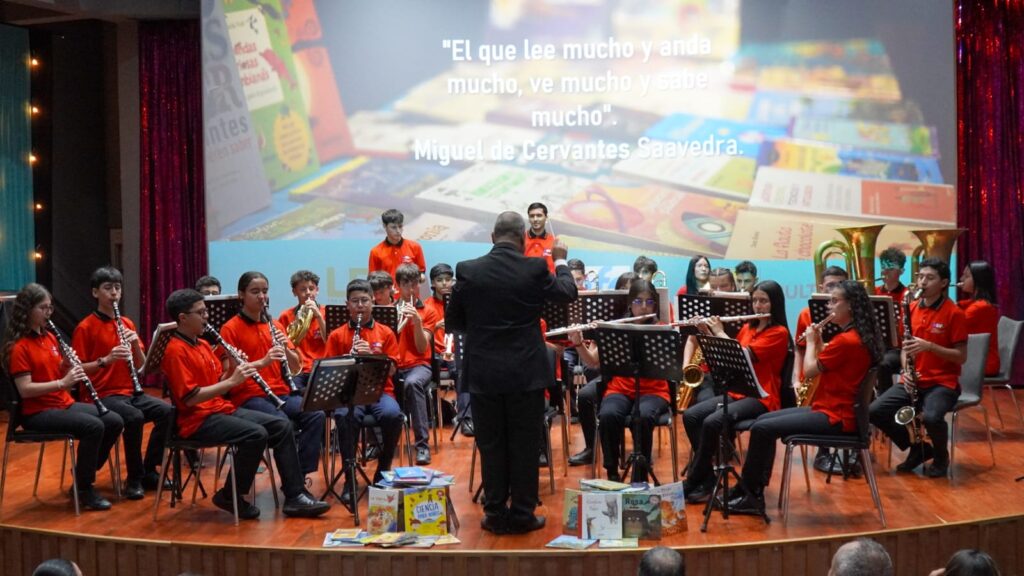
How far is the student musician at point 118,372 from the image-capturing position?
6.39 metres

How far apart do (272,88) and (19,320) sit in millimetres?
4585

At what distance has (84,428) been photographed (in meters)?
6.00

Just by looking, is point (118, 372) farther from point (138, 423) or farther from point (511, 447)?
point (511, 447)

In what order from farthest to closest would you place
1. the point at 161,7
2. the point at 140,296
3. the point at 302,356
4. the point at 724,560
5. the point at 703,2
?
the point at 140,296, the point at 161,7, the point at 703,2, the point at 302,356, the point at 724,560

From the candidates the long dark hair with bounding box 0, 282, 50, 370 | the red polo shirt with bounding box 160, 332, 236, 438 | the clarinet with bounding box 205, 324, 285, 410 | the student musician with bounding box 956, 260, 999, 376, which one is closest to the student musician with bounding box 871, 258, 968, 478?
the student musician with bounding box 956, 260, 999, 376

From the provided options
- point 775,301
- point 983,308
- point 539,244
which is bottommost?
point 983,308

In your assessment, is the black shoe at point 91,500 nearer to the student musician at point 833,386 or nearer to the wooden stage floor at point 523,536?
the wooden stage floor at point 523,536

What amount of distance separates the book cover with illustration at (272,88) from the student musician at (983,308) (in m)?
5.73

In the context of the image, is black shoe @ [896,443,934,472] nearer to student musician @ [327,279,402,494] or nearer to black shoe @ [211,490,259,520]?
student musician @ [327,279,402,494]

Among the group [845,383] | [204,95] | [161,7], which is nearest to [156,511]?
[845,383]

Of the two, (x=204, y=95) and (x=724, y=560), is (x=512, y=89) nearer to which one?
(x=204, y=95)

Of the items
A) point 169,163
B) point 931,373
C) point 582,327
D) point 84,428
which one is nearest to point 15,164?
point 169,163

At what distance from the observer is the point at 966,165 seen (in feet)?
32.9

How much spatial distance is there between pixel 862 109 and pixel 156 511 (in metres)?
6.86
